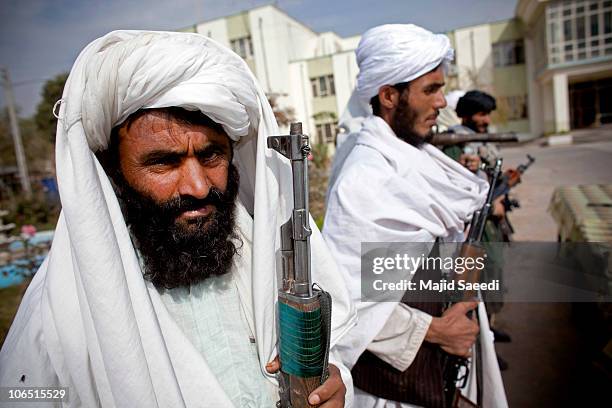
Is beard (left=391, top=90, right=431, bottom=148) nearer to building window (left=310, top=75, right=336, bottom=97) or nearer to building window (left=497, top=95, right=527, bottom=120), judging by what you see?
building window (left=310, top=75, right=336, bottom=97)

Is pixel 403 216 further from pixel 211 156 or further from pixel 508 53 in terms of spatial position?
pixel 508 53

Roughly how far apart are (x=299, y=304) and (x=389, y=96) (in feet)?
4.98

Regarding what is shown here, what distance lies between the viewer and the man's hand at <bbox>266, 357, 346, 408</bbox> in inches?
44.8

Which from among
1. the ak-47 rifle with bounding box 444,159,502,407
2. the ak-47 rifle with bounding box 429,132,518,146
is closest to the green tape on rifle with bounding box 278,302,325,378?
the ak-47 rifle with bounding box 444,159,502,407

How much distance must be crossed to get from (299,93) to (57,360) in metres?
23.1

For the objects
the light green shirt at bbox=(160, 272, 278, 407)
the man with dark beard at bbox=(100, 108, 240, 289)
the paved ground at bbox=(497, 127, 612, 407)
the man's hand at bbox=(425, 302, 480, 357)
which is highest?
the man with dark beard at bbox=(100, 108, 240, 289)

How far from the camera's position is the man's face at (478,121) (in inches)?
159

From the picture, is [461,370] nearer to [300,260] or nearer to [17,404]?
[300,260]

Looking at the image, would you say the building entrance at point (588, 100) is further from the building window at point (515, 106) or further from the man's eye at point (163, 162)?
the man's eye at point (163, 162)

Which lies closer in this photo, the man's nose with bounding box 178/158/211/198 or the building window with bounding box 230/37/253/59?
the man's nose with bounding box 178/158/211/198

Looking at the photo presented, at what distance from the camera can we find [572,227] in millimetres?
3289

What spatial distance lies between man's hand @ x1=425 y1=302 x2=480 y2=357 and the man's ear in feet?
3.67

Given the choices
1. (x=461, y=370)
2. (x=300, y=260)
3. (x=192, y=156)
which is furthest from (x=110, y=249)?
(x=461, y=370)

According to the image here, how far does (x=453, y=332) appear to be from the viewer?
5.97 ft
